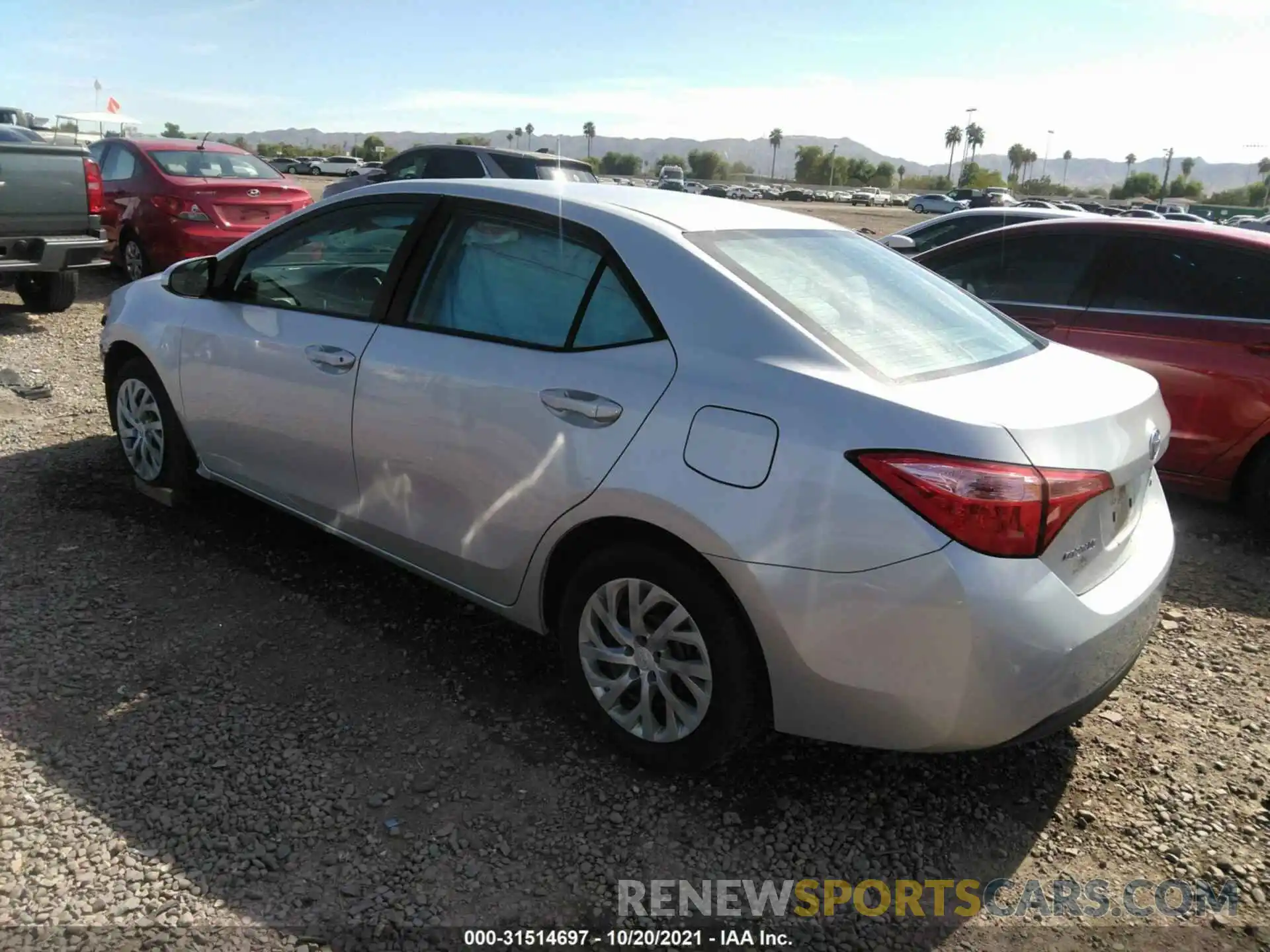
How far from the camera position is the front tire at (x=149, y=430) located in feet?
14.2

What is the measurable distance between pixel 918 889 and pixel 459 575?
5.53 ft

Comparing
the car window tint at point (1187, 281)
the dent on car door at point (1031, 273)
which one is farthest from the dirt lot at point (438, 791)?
the dent on car door at point (1031, 273)

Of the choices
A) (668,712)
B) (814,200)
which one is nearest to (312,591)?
(668,712)

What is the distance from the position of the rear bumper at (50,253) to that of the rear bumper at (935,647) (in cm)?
756

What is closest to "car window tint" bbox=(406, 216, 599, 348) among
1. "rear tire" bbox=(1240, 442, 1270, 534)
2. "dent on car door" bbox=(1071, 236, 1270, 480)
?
"dent on car door" bbox=(1071, 236, 1270, 480)

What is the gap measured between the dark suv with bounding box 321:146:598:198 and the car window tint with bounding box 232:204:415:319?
7055 millimetres

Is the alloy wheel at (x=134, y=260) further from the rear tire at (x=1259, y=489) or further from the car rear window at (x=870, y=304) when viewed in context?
the rear tire at (x=1259, y=489)

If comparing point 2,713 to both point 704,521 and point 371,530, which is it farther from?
point 704,521

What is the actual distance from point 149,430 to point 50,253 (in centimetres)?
449

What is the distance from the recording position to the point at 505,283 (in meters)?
3.14

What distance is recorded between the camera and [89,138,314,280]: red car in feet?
30.1

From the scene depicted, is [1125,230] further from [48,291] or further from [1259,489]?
[48,291]

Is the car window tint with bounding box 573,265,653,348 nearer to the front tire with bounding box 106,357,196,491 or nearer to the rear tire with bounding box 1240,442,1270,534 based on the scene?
the front tire with bounding box 106,357,196,491

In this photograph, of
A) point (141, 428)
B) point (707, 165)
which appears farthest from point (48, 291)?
point (707, 165)
